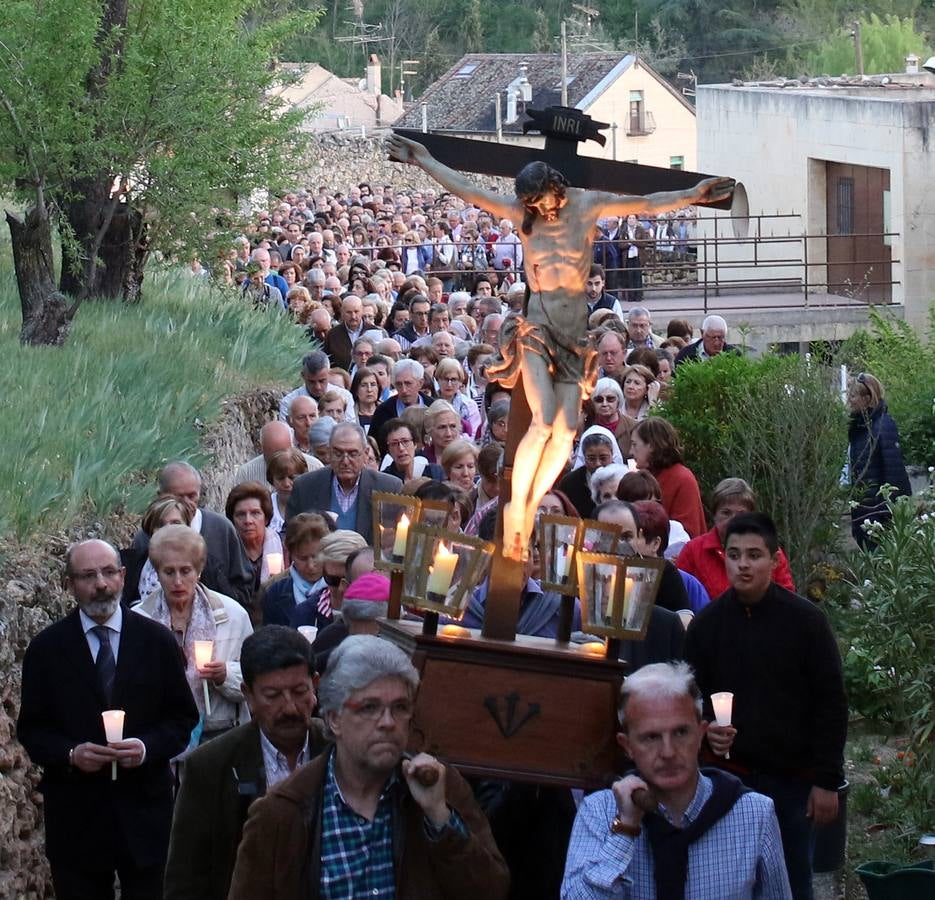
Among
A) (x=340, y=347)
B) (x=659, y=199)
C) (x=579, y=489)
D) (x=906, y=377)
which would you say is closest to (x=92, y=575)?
(x=659, y=199)

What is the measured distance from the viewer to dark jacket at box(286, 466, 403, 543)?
10.6 metres

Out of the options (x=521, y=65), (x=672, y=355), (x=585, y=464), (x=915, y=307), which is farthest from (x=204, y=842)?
(x=521, y=65)

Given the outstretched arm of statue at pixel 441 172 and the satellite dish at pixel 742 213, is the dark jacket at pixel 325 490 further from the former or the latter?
the satellite dish at pixel 742 213

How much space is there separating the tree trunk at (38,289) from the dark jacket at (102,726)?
8788 millimetres

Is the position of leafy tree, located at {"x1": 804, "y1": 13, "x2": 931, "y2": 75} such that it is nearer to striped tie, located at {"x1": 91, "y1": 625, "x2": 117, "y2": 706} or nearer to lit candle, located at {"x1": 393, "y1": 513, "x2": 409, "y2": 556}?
striped tie, located at {"x1": 91, "y1": 625, "x2": 117, "y2": 706}

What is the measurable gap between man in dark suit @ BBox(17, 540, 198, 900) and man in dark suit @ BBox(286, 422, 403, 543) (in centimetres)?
334

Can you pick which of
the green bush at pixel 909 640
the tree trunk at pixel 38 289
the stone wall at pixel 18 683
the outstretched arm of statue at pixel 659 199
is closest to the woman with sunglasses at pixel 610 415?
the green bush at pixel 909 640

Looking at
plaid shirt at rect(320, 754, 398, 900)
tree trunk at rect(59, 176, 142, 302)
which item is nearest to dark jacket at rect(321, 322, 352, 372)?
tree trunk at rect(59, 176, 142, 302)

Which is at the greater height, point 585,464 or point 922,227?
point 922,227

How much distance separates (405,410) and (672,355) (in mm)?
3637

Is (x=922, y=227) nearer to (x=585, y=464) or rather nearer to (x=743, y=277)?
(x=743, y=277)

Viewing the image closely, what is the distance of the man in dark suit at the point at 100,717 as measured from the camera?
717 cm

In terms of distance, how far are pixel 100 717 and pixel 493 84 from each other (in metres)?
65.8

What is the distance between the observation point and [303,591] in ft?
28.1
